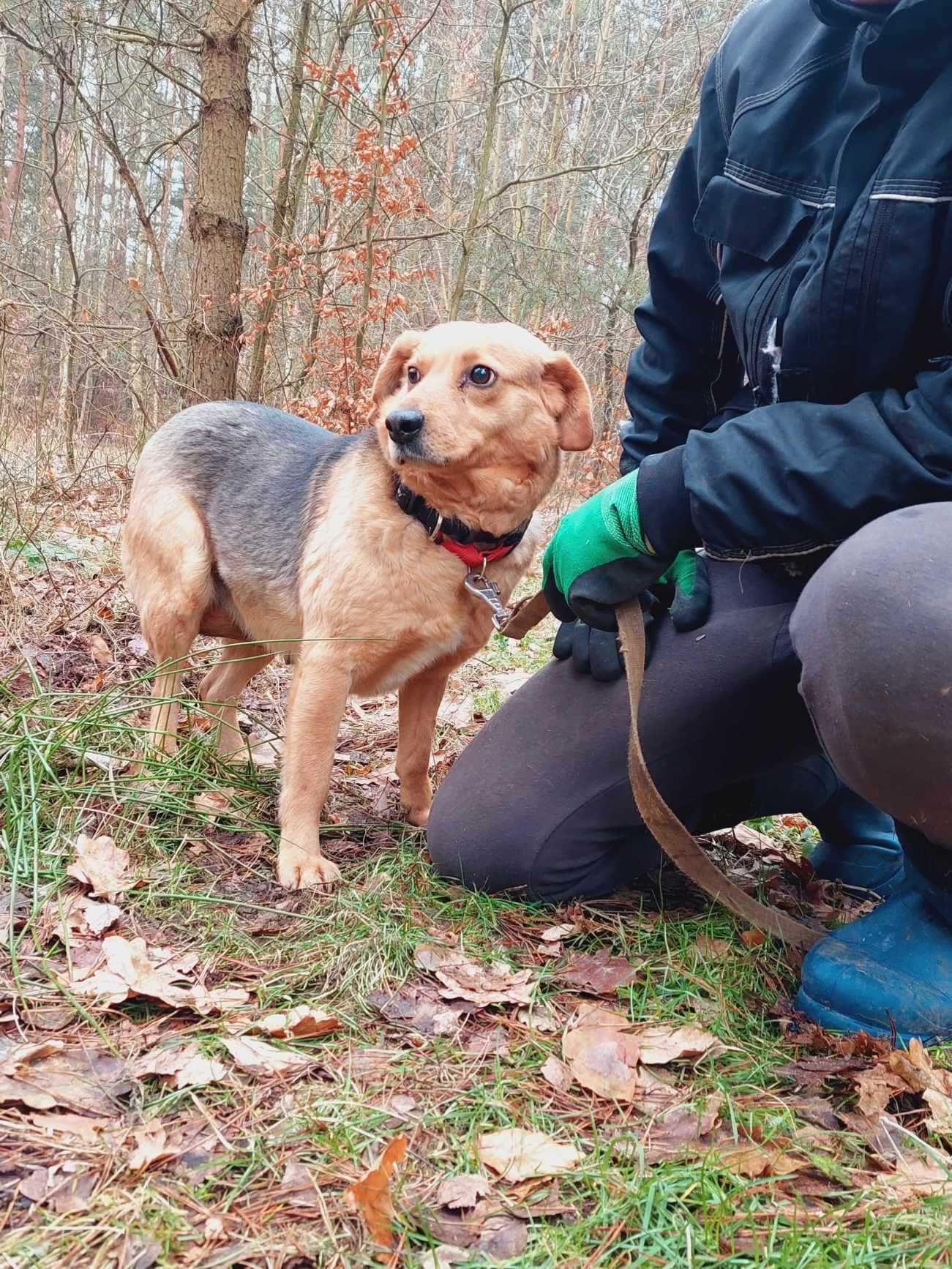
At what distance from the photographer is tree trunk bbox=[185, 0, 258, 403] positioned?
5258 mm

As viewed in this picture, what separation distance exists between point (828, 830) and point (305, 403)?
5417 mm

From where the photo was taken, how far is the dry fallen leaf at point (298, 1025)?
5.52 ft

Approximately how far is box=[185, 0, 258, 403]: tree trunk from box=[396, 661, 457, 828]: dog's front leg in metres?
3.35

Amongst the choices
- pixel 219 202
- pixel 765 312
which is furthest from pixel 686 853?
pixel 219 202

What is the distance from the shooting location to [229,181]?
538cm

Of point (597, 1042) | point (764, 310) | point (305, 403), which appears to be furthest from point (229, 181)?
point (597, 1042)

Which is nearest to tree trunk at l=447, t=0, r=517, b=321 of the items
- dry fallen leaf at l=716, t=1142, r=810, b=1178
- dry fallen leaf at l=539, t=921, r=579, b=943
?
dry fallen leaf at l=539, t=921, r=579, b=943

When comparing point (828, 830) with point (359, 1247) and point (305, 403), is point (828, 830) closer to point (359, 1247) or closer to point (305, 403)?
point (359, 1247)

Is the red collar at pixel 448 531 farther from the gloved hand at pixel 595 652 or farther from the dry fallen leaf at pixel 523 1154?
the dry fallen leaf at pixel 523 1154

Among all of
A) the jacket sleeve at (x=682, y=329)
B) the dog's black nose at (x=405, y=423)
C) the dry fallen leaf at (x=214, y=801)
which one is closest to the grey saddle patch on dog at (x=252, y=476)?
the dog's black nose at (x=405, y=423)

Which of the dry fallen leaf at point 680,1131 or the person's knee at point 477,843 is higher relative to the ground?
the dry fallen leaf at point 680,1131

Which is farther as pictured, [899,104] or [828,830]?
[828,830]

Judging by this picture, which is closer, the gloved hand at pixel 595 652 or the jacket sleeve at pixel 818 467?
the jacket sleeve at pixel 818 467

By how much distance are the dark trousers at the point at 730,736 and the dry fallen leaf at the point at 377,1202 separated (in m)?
1.05
